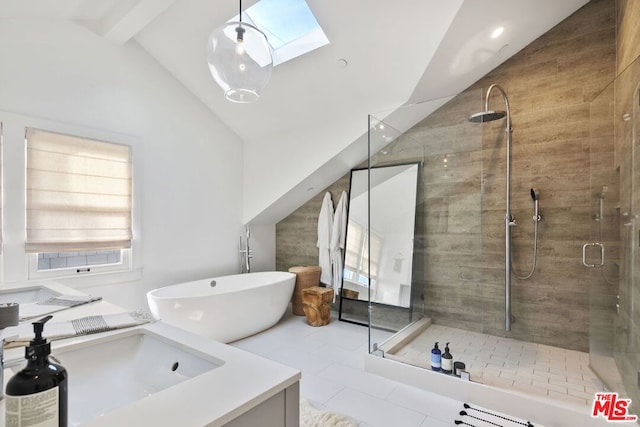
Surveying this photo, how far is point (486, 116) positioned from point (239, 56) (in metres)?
2.52

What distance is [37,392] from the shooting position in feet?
1.87

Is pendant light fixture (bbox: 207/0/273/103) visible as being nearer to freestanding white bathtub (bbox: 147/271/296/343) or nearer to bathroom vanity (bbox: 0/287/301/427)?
bathroom vanity (bbox: 0/287/301/427)

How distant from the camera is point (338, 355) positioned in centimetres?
314

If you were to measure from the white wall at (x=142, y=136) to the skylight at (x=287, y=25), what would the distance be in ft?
4.45

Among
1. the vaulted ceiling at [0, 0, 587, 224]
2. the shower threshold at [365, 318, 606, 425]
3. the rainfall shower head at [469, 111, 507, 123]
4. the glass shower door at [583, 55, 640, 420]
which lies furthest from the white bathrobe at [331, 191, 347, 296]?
the glass shower door at [583, 55, 640, 420]

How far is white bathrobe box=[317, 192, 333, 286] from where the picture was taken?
433 centimetres

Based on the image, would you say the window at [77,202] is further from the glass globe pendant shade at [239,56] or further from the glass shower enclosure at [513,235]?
the glass shower enclosure at [513,235]

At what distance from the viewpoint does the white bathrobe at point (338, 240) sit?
4258mm

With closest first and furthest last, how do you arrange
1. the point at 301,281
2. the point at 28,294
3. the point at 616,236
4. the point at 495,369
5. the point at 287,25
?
the point at 28,294
the point at 616,236
the point at 495,369
the point at 287,25
the point at 301,281

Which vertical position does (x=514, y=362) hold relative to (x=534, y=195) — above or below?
below

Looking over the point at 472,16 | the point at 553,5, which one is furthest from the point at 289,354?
the point at 553,5

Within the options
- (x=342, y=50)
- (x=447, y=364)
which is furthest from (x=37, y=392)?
(x=342, y=50)

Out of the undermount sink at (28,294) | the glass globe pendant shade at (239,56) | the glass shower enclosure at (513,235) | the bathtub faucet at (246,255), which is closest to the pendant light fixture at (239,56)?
the glass globe pendant shade at (239,56)

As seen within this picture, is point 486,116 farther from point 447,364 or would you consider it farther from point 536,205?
point 447,364
